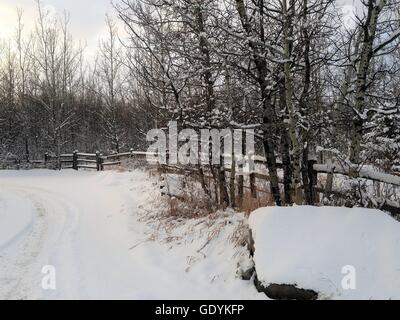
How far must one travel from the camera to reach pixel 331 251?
4.89 meters

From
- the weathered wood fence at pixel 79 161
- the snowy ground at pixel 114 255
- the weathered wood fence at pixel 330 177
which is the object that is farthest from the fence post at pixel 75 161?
the weathered wood fence at pixel 330 177

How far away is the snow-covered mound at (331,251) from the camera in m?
4.43

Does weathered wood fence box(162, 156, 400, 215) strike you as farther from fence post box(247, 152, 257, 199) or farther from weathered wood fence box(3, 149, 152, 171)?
weathered wood fence box(3, 149, 152, 171)

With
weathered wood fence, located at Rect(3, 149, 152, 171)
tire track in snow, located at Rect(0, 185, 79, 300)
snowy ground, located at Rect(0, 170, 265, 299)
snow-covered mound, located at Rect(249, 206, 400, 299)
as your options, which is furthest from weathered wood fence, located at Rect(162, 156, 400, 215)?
weathered wood fence, located at Rect(3, 149, 152, 171)

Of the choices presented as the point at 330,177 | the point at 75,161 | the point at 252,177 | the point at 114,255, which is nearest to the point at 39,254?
the point at 114,255

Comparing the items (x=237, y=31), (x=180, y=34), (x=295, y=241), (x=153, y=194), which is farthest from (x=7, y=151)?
(x=295, y=241)

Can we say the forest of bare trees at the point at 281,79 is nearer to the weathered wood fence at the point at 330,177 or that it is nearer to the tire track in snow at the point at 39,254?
the weathered wood fence at the point at 330,177

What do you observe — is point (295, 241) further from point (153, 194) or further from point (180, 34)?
point (153, 194)

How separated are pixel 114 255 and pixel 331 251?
4019 mm

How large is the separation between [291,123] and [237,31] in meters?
1.76

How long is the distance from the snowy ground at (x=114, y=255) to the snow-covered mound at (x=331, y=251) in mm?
541

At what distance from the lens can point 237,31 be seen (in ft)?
23.9

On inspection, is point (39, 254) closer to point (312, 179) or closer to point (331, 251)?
point (312, 179)
